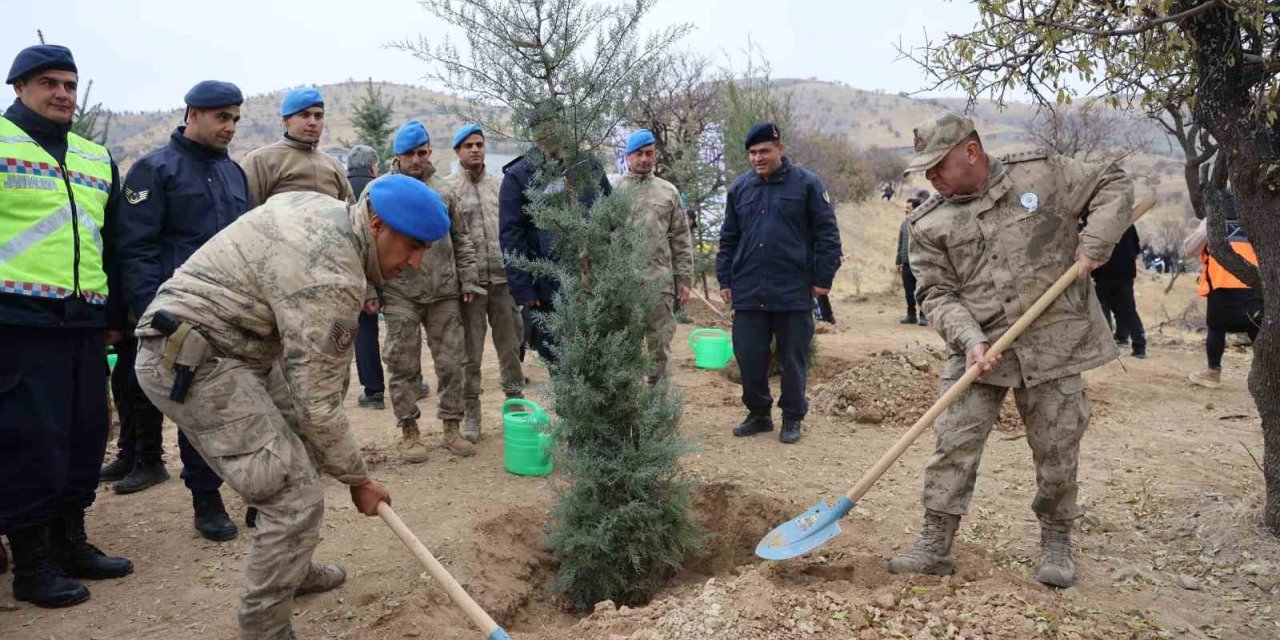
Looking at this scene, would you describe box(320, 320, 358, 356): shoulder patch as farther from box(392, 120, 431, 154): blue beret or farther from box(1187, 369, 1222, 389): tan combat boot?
box(1187, 369, 1222, 389): tan combat boot

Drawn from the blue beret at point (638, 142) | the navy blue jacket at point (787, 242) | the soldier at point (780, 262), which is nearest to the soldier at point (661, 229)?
the blue beret at point (638, 142)

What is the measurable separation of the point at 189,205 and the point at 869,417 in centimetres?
487

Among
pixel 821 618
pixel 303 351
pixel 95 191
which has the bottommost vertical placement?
pixel 821 618

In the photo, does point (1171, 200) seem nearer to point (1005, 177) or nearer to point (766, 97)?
point (766, 97)

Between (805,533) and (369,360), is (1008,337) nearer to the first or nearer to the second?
(805,533)

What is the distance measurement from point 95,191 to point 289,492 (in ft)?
6.38

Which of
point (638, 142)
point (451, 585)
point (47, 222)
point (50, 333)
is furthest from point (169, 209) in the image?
point (638, 142)

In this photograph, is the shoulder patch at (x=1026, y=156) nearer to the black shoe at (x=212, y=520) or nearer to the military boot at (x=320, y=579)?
the military boot at (x=320, y=579)

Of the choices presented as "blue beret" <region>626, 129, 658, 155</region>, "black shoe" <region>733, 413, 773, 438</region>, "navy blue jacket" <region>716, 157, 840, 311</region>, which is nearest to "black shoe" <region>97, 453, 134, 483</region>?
"blue beret" <region>626, 129, 658, 155</region>

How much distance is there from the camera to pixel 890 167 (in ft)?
124

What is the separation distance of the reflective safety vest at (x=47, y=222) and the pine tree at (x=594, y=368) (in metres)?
1.96

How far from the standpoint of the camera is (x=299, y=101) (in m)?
4.77

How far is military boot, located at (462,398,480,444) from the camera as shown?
232 inches

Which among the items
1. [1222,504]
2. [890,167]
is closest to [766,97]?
[1222,504]
